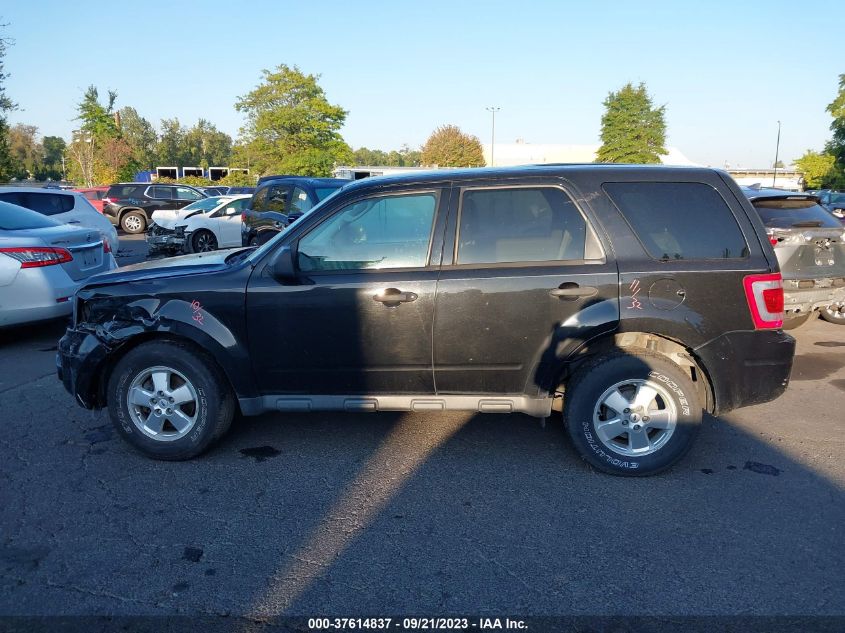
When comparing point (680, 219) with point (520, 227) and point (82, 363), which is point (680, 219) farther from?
point (82, 363)

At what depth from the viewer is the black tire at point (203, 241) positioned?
637 inches

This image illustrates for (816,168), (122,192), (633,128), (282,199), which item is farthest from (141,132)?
(282,199)

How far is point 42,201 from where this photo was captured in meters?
11.1

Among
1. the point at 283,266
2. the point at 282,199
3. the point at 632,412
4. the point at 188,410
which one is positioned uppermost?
the point at 282,199

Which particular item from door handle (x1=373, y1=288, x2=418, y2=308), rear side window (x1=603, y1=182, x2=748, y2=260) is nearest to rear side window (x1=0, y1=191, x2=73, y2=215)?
→ door handle (x1=373, y1=288, x2=418, y2=308)

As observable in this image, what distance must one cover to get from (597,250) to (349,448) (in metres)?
2.14

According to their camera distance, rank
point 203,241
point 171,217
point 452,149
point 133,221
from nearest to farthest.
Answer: point 203,241
point 171,217
point 133,221
point 452,149

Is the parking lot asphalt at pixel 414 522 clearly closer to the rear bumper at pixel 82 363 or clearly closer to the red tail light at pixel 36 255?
the rear bumper at pixel 82 363

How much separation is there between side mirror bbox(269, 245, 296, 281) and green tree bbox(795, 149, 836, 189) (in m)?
60.4

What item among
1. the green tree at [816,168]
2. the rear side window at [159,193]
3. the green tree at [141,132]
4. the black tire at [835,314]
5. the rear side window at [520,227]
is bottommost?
the black tire at [835,314]

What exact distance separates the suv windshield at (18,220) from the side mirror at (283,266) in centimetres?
516

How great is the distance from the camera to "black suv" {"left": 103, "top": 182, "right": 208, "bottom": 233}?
990 inches

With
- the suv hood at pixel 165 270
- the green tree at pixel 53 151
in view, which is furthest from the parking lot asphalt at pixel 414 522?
the green tree at pixel 53 151

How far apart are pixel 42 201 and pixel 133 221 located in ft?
49.0
